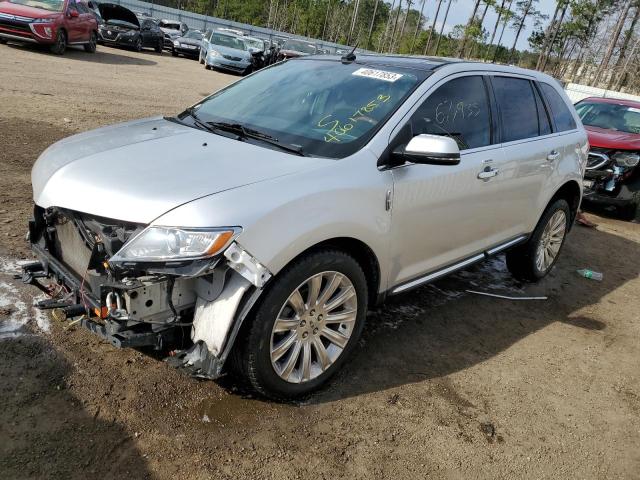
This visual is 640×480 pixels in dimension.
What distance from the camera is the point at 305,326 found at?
3.01m

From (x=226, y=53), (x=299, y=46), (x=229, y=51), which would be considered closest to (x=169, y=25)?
(x=299, y=46)

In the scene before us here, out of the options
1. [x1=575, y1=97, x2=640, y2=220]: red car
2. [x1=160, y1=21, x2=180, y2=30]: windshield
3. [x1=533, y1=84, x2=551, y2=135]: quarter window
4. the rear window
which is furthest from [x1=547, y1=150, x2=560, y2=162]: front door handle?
[x1=160, y1=21, x2=180, y2=30]: windshield

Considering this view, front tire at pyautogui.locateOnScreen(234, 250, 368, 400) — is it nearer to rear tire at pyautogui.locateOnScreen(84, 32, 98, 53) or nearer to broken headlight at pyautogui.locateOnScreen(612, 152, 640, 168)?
broken headlight at pyautogui.locateOnScreen(612, 152, 640, 168)

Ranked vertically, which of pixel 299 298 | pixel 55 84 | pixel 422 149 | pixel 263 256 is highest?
pixel 422 149

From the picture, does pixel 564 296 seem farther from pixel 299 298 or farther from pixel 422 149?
pixel 299 298

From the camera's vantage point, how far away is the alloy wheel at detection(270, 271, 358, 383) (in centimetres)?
291

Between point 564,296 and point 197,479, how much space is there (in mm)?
4013

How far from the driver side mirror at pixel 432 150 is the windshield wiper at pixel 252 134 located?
61cm

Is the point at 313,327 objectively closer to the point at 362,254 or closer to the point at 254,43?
the point at 362,254

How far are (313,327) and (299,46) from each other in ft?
77.6

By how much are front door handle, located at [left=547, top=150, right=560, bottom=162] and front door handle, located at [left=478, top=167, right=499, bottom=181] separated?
972mm

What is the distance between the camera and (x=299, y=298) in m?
2.89

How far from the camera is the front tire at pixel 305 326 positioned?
274 centimetres

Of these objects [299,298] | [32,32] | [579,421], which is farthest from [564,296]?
[32,32]
